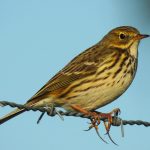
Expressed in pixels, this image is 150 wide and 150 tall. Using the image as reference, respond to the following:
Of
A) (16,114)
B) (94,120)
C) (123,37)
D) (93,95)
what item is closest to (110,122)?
(94,120)

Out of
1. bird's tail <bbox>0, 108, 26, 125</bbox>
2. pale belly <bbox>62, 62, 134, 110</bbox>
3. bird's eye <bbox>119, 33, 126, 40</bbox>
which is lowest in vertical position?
pale belly <bbox>62, 62, 134, 110</bbox>

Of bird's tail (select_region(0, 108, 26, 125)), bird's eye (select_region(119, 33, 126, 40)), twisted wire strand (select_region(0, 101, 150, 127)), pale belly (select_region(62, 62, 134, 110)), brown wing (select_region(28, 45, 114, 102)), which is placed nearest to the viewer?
twisted wire strand (select_region(0, 101, 150, 127))

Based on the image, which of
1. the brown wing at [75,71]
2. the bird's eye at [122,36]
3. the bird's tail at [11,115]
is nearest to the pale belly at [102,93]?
the brown wing at [75,71]

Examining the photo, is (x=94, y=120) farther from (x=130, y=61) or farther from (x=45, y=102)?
(x=130, y=61)

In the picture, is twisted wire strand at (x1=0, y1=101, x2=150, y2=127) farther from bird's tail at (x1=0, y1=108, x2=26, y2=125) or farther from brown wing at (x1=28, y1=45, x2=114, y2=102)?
brown wing at (x1=28, y1=45, x2=114, y2=102)

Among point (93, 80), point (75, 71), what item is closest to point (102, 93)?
point (93, 80)

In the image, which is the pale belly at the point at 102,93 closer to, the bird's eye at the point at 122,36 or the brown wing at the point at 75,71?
the brown wing at the point at 75,71

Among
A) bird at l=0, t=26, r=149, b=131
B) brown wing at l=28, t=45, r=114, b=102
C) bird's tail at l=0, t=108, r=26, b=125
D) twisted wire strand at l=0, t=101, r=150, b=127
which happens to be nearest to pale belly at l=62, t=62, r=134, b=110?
bird at l=0, t=26, r=149, b=131

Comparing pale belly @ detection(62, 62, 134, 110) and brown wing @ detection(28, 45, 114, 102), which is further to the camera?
brown wing @ detection(28, 45, 114, 102)
